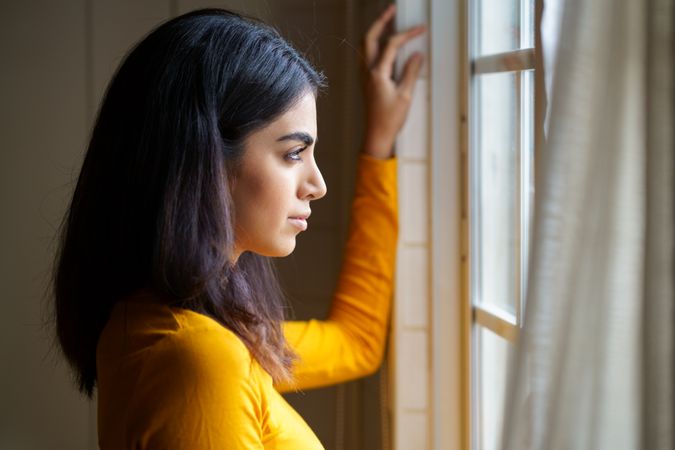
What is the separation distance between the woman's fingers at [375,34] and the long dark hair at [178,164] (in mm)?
486

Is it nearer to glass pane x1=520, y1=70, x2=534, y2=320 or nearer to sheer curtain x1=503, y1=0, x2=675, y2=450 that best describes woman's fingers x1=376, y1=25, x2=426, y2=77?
glass pane x1=520, y1=70, x2=534, y2=320

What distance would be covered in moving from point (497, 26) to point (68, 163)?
3.60 ft

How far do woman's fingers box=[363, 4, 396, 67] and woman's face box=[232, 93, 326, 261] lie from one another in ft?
1.72

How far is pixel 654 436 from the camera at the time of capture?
2.30 ft

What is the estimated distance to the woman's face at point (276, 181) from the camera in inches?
45.0

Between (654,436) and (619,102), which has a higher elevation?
(619,102)

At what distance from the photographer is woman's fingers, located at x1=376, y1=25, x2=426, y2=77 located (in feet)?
5.44

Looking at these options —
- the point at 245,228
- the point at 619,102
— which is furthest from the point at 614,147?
the point at 245,228

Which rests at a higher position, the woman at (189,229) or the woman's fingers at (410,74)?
the woman's fingers at (410,74)

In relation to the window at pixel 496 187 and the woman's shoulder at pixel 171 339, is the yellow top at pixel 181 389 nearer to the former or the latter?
the woman's shoulder at pixel 171 339

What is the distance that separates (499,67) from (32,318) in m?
1.29

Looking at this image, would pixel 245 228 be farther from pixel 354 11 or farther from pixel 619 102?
pixel 354 11

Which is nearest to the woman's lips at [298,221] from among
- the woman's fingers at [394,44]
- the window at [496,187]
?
the window at [496,187]

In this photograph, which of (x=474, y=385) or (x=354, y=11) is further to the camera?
(x=354, y=11)
